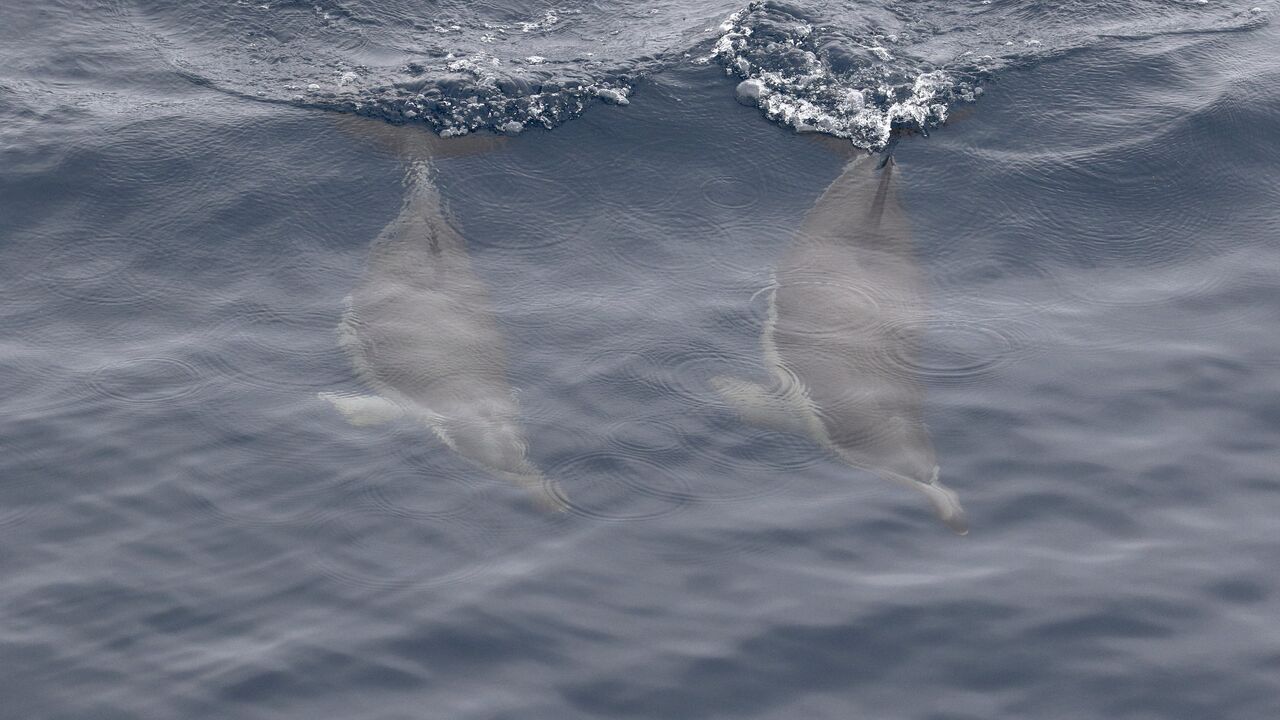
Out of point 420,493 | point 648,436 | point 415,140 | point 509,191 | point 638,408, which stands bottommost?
point 420,493

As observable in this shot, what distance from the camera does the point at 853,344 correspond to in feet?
52.7

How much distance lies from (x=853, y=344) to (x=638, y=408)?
9.34 ft

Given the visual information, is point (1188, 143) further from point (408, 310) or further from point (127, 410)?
point (127, 410)

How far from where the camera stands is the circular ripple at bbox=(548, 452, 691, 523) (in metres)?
13.6

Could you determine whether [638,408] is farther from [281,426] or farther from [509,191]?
[509,191]

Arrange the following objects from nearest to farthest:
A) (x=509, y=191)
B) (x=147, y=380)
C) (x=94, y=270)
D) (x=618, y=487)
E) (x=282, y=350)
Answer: (x=618, y=487) < (x=147, y=380) < (x=282, y=350) < (x=94, y=270) < (x=509, y=191)

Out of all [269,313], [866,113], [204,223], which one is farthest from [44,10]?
[866,113]

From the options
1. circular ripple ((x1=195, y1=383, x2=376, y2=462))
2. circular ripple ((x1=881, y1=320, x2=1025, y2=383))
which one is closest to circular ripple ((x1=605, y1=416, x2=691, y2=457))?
circular ripple ((x1=195, y1=383, x2=376, y2=462))

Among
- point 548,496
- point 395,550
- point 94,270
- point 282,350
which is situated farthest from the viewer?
point 94,270

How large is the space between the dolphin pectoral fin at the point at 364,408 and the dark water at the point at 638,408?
31 centimetres

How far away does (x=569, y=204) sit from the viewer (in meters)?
18.8

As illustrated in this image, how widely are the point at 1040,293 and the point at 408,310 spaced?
7.92 metres

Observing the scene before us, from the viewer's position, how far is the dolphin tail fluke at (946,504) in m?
13.3

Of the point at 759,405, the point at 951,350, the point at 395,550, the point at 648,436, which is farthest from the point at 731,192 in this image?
the point at 395,550
